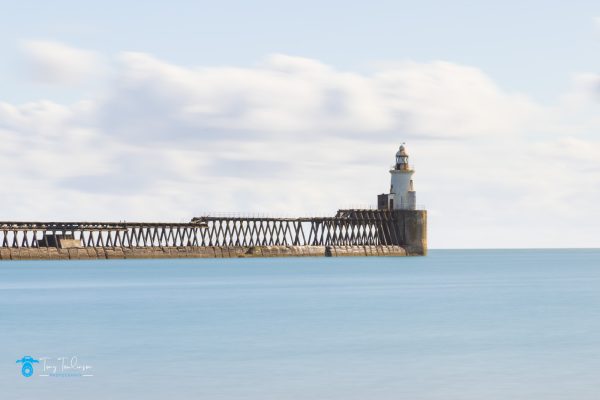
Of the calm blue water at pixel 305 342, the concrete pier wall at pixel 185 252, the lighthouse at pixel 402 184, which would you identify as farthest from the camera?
the lighthouse at pixel 402 184

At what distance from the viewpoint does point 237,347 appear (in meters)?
37.3

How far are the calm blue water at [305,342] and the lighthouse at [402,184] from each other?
53.2m

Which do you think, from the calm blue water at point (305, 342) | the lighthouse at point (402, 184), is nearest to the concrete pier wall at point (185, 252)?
the lighthouse at point (402, 184)

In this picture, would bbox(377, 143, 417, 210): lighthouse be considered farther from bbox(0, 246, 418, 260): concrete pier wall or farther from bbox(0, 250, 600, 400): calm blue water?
bbox(0, 250, 600, 400): calm blue water

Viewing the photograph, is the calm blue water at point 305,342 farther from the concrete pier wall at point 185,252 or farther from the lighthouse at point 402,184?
the lighthouse at point 402,184

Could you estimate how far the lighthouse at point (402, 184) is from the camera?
12600 centimetres

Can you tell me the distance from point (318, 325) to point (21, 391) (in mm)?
20203

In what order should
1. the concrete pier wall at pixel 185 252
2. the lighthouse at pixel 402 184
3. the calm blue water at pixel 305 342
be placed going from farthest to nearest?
the lighthouse at pixel 402 184 → the concrete pier wall at pixel 185 252 → the calm blue water at pixel 305 342

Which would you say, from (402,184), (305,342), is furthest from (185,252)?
(305,342)

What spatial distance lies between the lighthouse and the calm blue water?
53.2m

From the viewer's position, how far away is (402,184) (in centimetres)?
12650

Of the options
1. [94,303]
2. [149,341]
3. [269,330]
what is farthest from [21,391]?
[94,303]

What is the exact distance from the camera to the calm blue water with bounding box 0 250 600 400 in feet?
92.3

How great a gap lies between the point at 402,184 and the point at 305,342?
291ft
